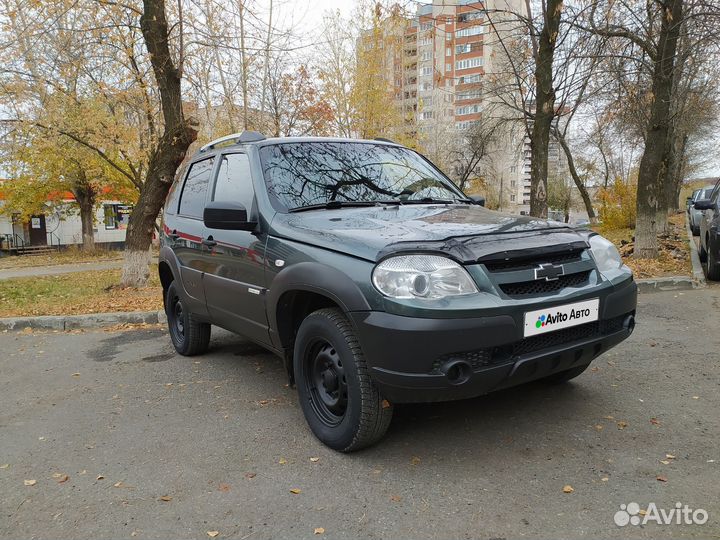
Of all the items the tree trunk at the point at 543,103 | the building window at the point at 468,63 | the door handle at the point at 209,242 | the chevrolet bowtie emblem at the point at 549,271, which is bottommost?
the chevrolet bowtie emblem at the point at 549,271

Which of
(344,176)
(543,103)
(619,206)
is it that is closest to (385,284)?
(344,176)

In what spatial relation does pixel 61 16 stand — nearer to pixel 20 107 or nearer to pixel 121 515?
pixel 20 107

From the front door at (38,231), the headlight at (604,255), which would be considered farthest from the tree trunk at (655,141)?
the front door at (38,231)

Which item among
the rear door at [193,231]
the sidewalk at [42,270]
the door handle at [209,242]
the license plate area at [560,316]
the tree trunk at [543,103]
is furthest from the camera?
the sidewalk at [42,270]

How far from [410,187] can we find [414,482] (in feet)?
7.12

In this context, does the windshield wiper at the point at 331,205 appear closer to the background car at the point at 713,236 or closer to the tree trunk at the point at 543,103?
the background car at the point at 713,236

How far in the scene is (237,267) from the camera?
3.78 m

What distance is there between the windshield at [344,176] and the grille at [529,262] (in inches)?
46.9

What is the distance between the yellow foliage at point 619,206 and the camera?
19.3 metres

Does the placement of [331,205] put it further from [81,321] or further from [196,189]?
[81,321]

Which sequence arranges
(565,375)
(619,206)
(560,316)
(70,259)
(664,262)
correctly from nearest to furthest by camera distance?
(560,316), (565,375), (664,262), (619,206), (70,259)

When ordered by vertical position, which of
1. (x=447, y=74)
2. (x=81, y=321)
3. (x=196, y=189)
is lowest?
(x=81, y=321)

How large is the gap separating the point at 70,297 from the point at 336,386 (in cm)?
887

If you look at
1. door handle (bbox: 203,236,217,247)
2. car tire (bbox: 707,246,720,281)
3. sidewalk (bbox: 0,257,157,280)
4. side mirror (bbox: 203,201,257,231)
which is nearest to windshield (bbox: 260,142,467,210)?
side mirror (bbox: 203,201,257,231)
